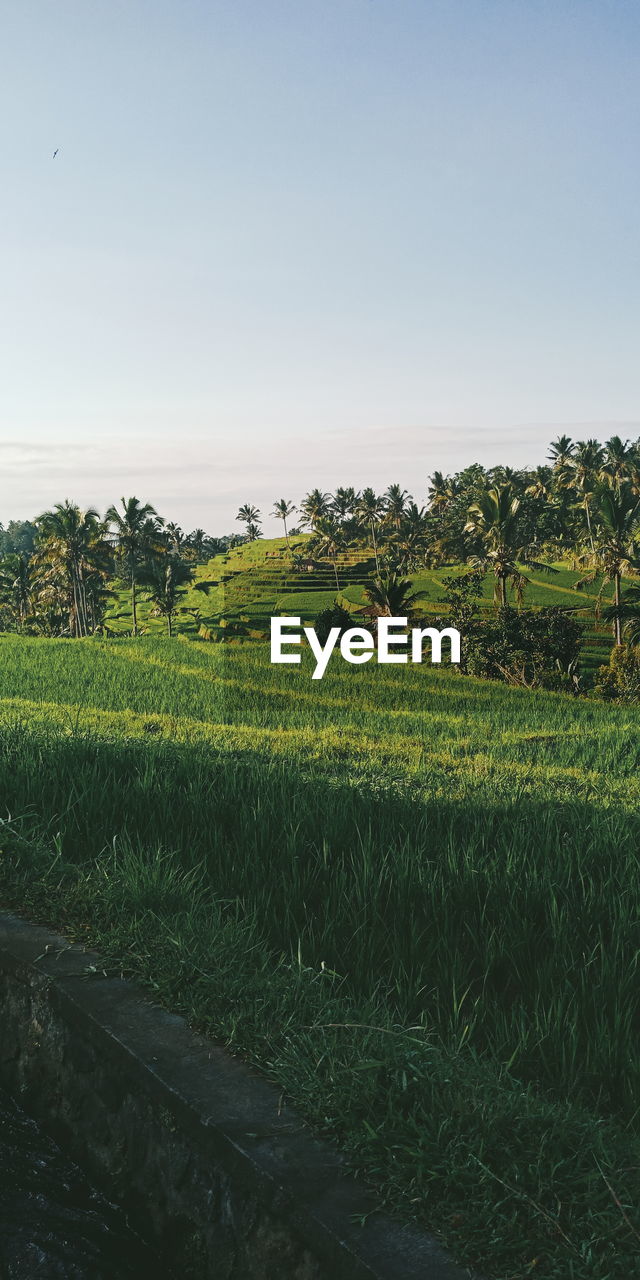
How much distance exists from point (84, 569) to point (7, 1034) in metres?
48.4

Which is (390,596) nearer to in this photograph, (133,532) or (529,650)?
(529,650)

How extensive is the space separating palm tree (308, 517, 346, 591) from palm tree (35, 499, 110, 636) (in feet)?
59.0

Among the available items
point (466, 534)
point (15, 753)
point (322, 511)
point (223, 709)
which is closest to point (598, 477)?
point (466, 534)

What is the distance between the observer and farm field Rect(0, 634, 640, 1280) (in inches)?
73.9

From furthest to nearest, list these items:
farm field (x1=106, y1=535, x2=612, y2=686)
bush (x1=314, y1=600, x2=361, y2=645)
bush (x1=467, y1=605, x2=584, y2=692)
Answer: farm field (x1=106, y1=535, x2=612, y2=686) < bush (x1=314, y1=600, x2=361, y2=645) < bush (x1=467, y1=605, x2=584, y2=692)

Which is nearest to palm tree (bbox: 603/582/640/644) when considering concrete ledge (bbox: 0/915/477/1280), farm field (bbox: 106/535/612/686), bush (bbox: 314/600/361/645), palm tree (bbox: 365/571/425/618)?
farm field (bbox: 106/535/612/686)

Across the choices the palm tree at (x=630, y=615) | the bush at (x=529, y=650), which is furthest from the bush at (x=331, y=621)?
the palm tree at (x=630, y=615)

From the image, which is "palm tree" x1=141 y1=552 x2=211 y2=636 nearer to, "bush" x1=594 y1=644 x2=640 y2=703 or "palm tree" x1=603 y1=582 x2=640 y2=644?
"palm tree" x1=603 y1=582 x2=640 y2=644

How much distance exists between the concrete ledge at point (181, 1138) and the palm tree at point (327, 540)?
59052 mm

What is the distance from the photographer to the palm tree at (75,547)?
1811 inches

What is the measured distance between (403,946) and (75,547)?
45.0 metres

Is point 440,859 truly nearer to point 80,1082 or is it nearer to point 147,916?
point 147,916

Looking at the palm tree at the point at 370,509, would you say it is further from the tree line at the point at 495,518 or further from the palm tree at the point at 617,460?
the palm tree at the point at 617,460

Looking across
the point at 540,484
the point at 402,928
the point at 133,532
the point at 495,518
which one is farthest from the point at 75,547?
the point at 402,928
